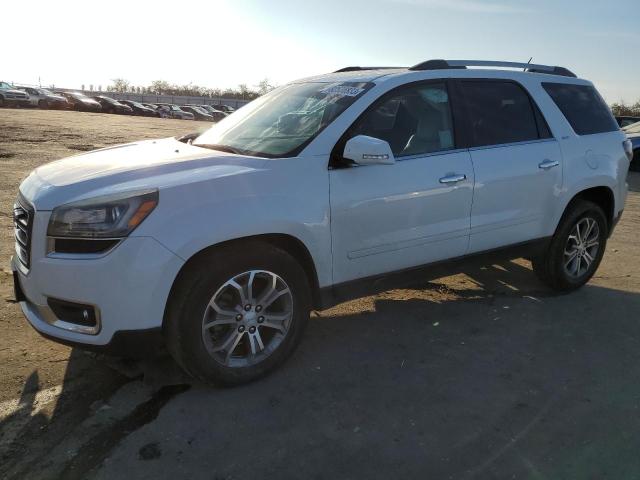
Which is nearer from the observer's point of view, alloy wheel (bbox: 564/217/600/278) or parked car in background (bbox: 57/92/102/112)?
alloy wheel (bbox: 564/217/600/278)

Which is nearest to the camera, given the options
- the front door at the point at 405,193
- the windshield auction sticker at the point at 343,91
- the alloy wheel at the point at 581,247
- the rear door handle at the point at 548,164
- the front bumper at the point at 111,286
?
the front bumper at the point at 111,286

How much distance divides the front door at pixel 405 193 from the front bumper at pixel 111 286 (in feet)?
3.61

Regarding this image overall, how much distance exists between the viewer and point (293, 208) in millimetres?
3156

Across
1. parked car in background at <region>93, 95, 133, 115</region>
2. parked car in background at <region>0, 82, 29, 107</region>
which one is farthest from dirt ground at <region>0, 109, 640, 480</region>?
parked car in background at <region>93, 95, 133, 115</region>

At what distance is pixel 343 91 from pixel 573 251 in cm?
267

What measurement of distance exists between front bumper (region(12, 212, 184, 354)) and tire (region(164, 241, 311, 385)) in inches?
4.9

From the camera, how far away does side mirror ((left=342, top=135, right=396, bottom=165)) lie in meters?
3.23

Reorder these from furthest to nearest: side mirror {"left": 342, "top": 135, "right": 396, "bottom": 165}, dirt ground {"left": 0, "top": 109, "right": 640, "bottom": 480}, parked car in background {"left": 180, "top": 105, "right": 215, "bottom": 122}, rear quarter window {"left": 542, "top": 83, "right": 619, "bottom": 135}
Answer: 1. parked car in background {"left": 180, "top": 105, "right": 215, "bottom": 122}
2. rear quarter window {"left": 542, "top": 83, "right": 619, "bottom": 135}
3. side mirror {"left": 342, "top": 135, "right": 396, "bottom": 165}
4. dirt ground {"left": 0, "top": 109, "right": 640, "bottom": 480}

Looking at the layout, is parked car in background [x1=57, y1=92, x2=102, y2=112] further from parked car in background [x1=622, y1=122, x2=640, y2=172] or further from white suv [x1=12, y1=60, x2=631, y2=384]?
white suv [x1=12, y1=60, x2=631, y2=384]

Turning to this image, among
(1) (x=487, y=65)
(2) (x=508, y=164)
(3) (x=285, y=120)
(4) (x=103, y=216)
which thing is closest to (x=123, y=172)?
(4) (x=103, y=216)

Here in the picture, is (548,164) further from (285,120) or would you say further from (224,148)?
(224,148)

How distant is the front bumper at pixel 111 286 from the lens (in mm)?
2725

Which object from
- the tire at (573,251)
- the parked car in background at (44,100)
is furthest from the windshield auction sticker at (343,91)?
the parked car in background at (44,100)

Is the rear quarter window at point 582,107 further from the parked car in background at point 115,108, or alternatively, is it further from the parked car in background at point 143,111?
the parked car in background at point 143,111
